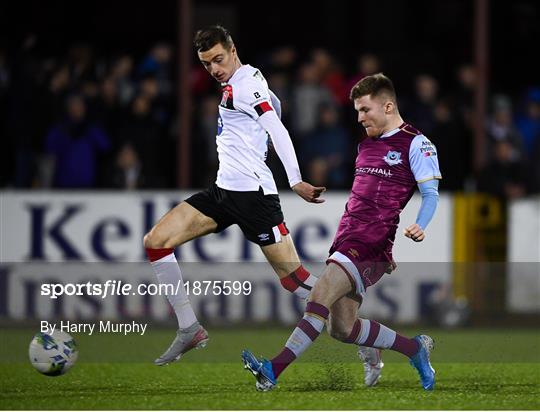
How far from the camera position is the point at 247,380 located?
9.22 metres

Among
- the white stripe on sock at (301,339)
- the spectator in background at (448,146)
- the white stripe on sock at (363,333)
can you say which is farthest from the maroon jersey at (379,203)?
the spectator in background at (448,146)

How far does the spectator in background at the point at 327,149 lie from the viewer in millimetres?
15508

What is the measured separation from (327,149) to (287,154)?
22.7 ft

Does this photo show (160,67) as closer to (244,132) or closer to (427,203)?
(244,132)

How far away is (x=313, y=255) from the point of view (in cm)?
1482

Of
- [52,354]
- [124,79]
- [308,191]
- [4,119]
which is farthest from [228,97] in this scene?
[124,79]

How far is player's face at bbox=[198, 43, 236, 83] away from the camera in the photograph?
9062 mm

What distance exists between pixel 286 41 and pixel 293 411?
12.9 metres

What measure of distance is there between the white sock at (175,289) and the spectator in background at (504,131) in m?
7.13

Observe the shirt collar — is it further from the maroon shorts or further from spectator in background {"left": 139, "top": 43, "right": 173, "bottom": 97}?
spectator in background {"left": 139, "top": 43, "right": 173, "bottom": 97}

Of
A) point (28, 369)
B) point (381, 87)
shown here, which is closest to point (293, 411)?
point (381, 87)

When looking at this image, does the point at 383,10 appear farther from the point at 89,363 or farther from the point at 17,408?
the point at 17,408

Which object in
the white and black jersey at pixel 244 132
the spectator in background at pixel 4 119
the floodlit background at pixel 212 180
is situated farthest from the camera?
the spectator in background at pixel 4 119

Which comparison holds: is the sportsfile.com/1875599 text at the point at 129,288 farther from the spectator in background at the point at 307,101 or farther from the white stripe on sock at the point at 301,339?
the white stripe on sock at the point at 301,339
